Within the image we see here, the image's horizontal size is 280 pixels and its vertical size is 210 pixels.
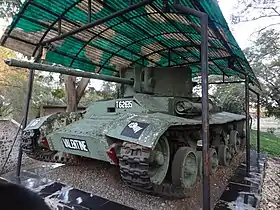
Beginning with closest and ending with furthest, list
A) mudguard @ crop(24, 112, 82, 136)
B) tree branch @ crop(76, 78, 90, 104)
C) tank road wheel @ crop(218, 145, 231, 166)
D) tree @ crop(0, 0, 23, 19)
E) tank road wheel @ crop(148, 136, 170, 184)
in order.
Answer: tank road wheel @ crop(148, 136, 170, 184) → mudguard @ crop(24, 112, 82, 136) → tank road wheel @ crop(218, 145, 231, 166) → tree @ crop(0, 0, 23, 19) → tree branch @ crop(76, 78, 90, 104)

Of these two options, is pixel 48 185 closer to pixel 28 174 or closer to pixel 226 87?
pixel 28 174

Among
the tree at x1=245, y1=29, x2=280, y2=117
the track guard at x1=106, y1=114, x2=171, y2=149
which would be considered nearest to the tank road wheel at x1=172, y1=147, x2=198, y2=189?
the track guard at x1=106, y1=114, x2=171, y2=149

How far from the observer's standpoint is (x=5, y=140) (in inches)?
253

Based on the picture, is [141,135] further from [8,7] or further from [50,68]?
[8,7]

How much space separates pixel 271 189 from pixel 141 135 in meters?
3.80

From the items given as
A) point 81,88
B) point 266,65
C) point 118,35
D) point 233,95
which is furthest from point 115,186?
point 266,65

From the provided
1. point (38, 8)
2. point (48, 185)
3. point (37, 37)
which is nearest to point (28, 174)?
point (48, 185)

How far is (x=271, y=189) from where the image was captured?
217 inches

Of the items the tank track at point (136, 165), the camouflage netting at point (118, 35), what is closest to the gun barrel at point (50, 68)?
the camouflage netting at point (118, 35)

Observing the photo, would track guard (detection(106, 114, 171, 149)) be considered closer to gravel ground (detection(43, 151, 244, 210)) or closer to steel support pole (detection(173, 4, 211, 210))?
steel support pole (detection(173, 4, 211, 210))

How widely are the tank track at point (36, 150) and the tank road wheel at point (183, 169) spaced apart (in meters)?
2.65

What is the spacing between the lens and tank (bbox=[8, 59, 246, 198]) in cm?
336

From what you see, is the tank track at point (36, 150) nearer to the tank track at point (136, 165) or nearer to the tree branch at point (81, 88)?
the tank track at point (136, 165)

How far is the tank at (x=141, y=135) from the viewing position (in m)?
3.36
